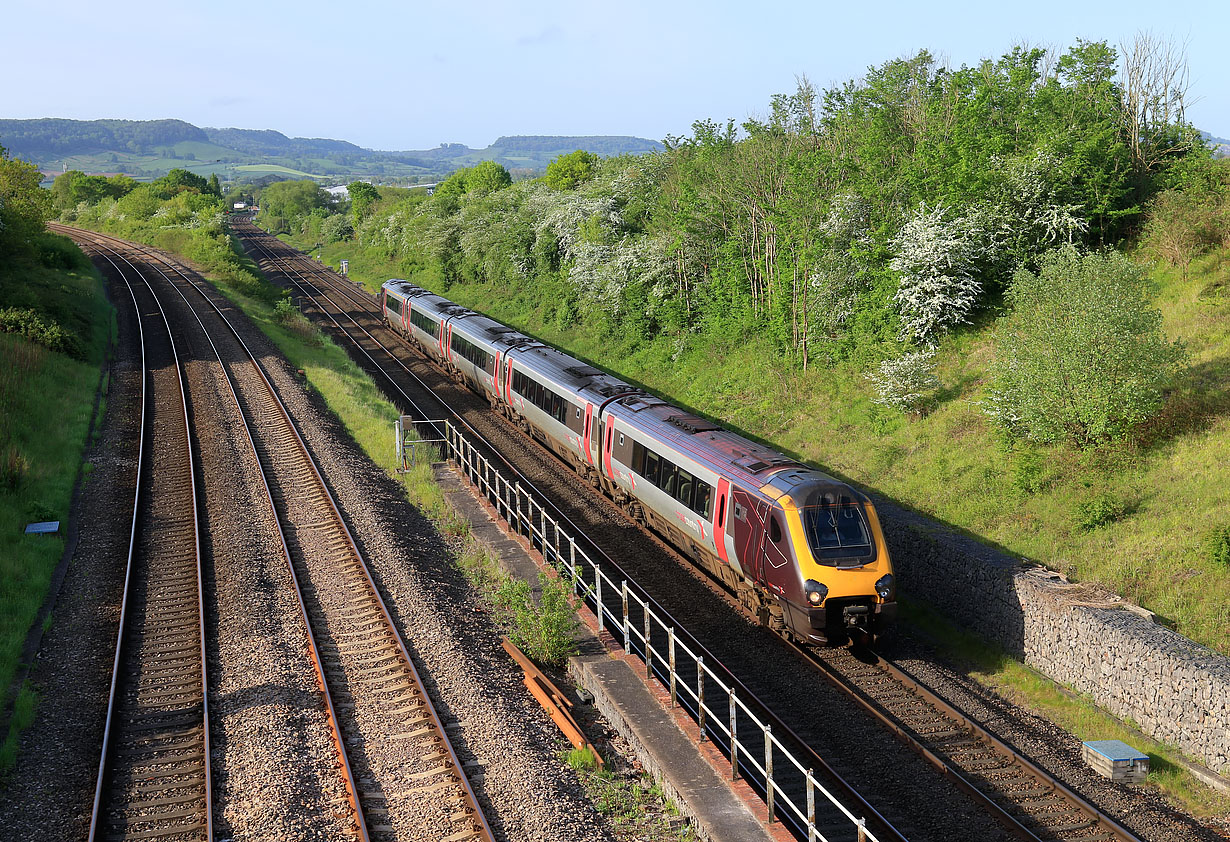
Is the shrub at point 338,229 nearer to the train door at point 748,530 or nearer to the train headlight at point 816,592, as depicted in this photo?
the train door at point 748,530

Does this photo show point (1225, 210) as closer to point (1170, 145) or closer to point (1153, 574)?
point (1170, 145)

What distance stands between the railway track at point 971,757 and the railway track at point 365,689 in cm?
610

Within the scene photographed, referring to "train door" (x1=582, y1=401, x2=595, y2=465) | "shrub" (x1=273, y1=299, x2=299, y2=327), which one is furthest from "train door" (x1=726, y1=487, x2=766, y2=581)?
"shrub" (x1=273, y1=299, x2=299, y2=327)

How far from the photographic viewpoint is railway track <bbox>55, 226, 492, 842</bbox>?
32.6 feet

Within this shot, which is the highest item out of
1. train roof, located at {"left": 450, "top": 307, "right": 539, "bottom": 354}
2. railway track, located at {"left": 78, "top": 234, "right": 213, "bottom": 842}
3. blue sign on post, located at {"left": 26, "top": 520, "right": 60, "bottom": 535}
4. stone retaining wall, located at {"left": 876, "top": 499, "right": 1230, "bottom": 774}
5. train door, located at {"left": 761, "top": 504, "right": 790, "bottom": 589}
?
train roof, located at {"left": 450, "top": 307, "right": 539, "bottom": 354}

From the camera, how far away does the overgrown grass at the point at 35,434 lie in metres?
14.8

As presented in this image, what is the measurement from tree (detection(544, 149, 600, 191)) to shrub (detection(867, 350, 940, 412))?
3614 centimetres

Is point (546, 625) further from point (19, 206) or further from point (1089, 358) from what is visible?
point (19, 206)

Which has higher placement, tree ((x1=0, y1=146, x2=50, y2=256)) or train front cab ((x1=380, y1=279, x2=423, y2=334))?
tree ((x1=0, y1=146, x2=50, y2=256))

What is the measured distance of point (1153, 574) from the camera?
47.9 ft

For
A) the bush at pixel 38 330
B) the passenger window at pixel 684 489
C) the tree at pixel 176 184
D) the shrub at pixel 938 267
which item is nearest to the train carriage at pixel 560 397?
the passenger window at pixel 684 489

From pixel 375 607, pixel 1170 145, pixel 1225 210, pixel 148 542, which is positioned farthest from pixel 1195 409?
pixel 148 542

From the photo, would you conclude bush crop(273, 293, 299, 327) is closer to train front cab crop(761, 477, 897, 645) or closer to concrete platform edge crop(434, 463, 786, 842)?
concrete platform edge crop(434, 463, 786, 842)

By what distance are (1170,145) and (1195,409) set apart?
13.6m
